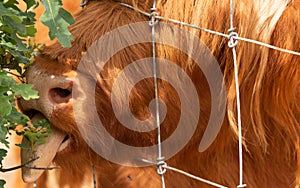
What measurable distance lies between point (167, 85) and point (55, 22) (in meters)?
0.38

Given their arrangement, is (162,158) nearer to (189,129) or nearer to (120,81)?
(189,129)

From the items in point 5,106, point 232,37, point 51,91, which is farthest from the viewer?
point 51,91

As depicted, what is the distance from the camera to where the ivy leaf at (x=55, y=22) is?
4.08 ft

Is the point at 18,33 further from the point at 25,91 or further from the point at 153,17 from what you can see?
the point at 153,17

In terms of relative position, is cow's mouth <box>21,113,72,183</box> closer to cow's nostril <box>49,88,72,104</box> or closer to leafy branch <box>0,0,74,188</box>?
cow's nostril <box>49,88,72,104</box>

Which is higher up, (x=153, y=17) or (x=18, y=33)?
(x=153, y=17)

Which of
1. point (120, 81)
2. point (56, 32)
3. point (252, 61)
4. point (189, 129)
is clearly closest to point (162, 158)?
point (189, 129)

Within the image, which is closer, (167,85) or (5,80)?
(5,80)

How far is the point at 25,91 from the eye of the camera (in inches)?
48.4

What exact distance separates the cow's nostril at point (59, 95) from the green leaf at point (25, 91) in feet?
0.91

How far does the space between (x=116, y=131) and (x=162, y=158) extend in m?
0.12

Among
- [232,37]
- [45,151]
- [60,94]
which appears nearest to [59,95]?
[60,94]

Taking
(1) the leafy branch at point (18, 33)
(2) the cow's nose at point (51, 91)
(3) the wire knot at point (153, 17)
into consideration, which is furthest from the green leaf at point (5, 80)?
(3) the wire knot at point (153, 17)

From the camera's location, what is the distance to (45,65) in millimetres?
1536
